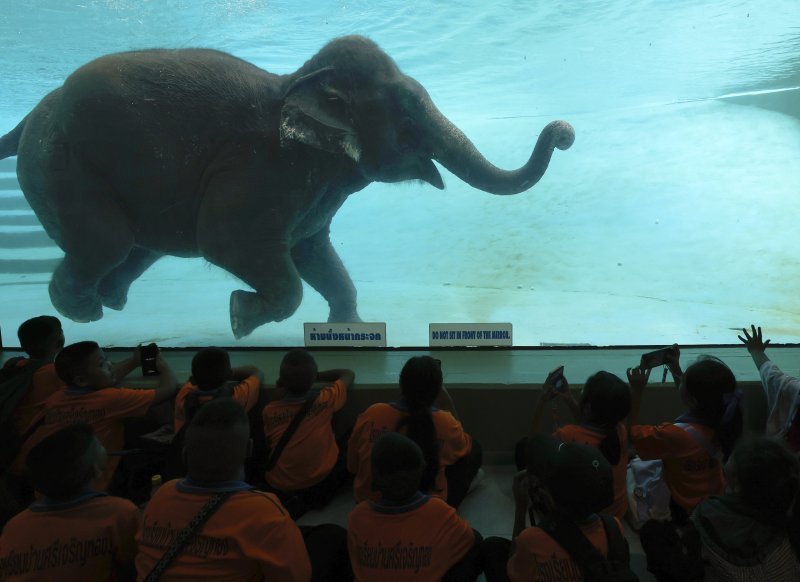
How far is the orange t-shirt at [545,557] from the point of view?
1.16 meters

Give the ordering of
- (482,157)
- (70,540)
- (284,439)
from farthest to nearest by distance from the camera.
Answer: (482,157)
(284,439)
(70,540)

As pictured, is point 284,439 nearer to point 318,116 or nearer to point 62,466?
point 62,466

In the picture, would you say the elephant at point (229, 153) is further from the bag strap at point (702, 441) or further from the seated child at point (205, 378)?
the bag strap at point (702, 441)

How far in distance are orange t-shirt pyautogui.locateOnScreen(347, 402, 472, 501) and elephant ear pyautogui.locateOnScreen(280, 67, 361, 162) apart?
73.0 inches

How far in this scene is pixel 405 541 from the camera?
1.26 m

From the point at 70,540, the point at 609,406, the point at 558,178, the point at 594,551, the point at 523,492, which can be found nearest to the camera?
the point at 594,551

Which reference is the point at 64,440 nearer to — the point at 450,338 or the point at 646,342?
the point at 450,338

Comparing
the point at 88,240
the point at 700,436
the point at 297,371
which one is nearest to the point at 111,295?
the point at 88,240

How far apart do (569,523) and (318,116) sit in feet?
8.58

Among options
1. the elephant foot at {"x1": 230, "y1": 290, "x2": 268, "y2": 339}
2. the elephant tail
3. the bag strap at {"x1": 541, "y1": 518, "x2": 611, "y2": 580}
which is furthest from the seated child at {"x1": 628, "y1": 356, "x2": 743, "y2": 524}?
the elephant tail

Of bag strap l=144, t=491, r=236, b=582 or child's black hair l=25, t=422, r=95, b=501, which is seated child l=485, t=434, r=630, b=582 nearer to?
bag strap l=144, t=491, r=236, b=582

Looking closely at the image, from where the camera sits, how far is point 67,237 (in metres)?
3.49

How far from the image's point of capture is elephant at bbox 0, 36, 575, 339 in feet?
10.7

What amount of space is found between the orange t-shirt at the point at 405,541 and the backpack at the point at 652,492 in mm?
807
